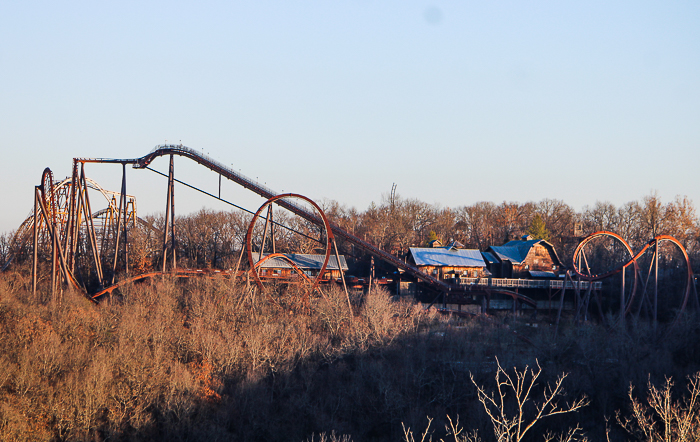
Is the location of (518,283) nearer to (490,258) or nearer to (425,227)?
(490,258)

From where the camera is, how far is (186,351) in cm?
3066

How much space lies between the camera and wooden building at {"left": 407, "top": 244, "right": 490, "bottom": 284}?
44969mm

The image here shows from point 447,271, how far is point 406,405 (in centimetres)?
1778

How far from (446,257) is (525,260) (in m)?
6.93

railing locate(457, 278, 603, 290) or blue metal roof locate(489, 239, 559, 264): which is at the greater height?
blue metal roof locate(489, 239, 559, 264)

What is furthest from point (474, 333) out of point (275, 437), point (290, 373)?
point (275, 437)

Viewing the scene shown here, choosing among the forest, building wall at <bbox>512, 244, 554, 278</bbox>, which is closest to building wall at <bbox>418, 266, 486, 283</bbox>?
building wall at <bbox>512, 244, 554, 278</bbox>

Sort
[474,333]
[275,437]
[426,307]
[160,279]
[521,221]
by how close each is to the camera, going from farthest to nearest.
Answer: [521,221] → [426,307] → [160,279] → [474,333] → [275,437]

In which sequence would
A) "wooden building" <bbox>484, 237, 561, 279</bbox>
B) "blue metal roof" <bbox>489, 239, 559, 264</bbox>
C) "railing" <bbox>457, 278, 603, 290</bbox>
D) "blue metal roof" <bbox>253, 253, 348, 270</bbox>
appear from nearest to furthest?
1. "railing" <bbox>457, 278, 603, 290</bbox>
2. "blue metal roof" <bbox>253, 253, 348, 270</bbox>
3. "wooden building" <bbox>484, 237, 561, 279</bbox>
4. "blue metal roof" <bbox>489, 239, 559, 264</bbox>

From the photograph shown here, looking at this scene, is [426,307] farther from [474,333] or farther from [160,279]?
[160,279]

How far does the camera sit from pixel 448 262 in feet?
149

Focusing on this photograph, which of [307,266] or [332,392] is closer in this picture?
[332,392]

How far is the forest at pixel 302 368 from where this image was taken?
26.0 m

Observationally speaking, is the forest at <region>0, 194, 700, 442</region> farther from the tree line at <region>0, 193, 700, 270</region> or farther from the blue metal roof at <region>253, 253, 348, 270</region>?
the tree line at <region>0, 193, 700, 270</region>
